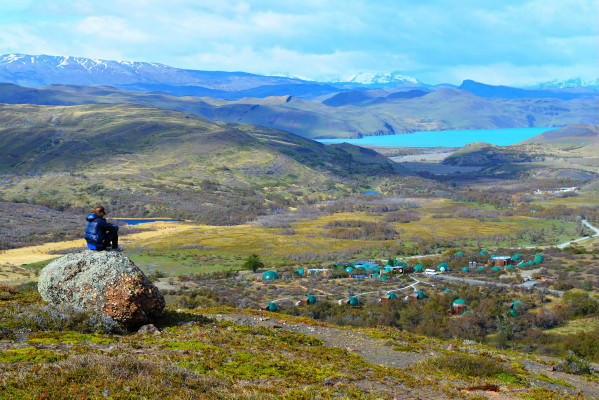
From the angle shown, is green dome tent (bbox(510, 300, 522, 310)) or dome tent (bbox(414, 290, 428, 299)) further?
dome tent (bbox(414, 290, 428, 299))

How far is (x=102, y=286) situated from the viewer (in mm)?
15047

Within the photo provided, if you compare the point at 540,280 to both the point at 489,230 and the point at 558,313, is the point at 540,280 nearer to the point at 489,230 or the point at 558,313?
the point at 558,313

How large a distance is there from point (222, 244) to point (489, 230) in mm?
53595

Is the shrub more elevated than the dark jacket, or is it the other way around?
the dark jacket

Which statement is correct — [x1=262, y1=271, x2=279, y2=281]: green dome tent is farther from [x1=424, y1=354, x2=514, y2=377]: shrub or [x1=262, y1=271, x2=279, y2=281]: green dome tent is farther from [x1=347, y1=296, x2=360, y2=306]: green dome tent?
[x1=424, y1=354, x2=514, y2=377]: shrub

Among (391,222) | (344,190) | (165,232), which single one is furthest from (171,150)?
(391,222)

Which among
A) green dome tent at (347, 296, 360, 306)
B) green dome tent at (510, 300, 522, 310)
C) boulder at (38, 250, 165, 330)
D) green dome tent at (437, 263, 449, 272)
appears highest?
boulder at (38, 250, 165, 330)

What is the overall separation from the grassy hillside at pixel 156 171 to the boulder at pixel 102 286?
328ft

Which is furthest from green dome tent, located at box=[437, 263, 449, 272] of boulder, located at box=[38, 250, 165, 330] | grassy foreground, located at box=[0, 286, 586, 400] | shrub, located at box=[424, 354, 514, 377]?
boulder, located at box=[38, 250, 165, 330]

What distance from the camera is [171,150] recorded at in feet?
579

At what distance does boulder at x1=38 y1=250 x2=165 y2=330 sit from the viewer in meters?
15.0

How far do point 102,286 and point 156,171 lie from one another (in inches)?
5837

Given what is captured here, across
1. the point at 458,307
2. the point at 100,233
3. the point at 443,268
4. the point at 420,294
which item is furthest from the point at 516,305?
the point at 100,233

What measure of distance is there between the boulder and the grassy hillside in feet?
328
